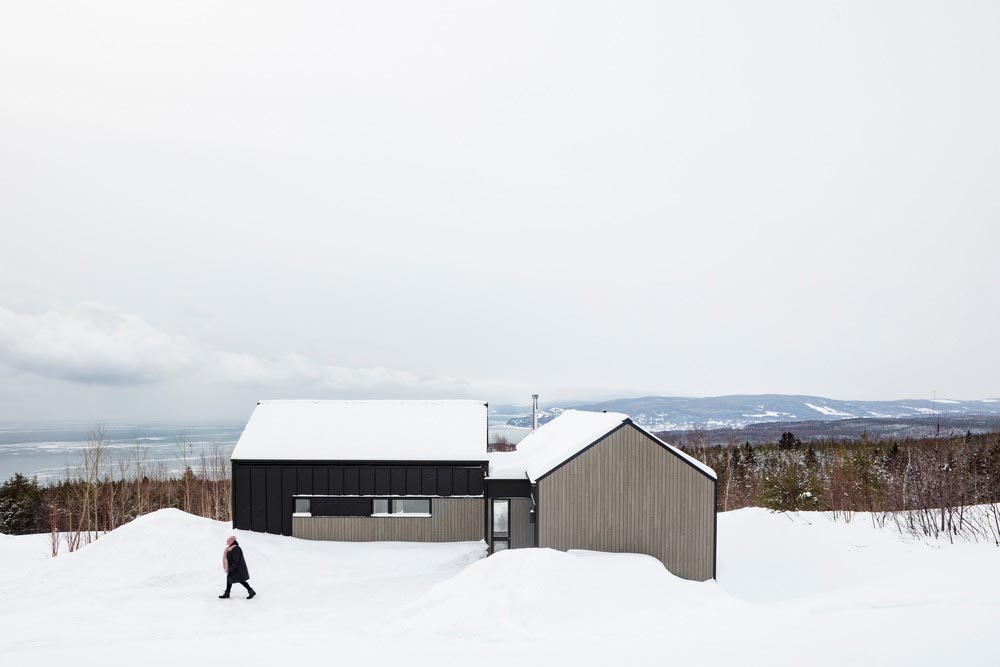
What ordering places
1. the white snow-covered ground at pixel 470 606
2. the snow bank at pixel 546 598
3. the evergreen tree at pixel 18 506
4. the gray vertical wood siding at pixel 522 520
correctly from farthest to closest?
the evergreen tree at pixel 18 506, the gray vertical wood siding at pixel 522 520, the snow bank at pixel 546 598, the white snow-covered ground at pixel 470 606

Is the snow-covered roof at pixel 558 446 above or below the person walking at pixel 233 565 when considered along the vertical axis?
above

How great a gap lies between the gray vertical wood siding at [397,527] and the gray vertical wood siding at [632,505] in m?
4.87

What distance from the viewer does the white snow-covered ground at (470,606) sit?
9.69 m

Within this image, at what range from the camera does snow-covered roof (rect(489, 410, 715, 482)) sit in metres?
17.0

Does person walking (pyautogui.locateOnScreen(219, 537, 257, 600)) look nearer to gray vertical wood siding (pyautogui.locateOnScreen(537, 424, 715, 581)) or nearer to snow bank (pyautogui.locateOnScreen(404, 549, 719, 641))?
snow bank (pyautogui.locateOnScreen(404, 549, 719, 641))

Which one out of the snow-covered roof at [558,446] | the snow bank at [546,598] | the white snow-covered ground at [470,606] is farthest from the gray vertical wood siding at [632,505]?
the snow bank at [546,598]

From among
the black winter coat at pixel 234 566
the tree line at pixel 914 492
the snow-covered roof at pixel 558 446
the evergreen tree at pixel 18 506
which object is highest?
the snow-covered roof at pixel 558 446

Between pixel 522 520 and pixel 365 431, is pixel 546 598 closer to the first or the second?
pixel 522 520

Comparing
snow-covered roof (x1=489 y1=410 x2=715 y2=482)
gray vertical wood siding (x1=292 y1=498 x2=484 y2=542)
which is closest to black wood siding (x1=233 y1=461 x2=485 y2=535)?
gray vertical wood siding (x1=292 y1=498 x2=484 y2=542)

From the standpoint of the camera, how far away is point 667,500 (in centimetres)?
1691


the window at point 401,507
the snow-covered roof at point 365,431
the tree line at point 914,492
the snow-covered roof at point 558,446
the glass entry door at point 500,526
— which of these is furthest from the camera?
the tree line at point 914,492

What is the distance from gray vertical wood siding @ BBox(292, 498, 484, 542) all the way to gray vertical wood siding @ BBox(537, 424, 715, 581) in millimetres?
4875

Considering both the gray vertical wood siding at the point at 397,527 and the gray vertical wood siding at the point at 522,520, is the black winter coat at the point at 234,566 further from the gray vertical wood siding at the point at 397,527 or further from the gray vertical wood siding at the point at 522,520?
the gray vertical wood siding at the point at 522,520

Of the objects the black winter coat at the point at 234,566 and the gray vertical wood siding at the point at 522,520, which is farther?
the gray vertical wood siding at the point at 522,520
